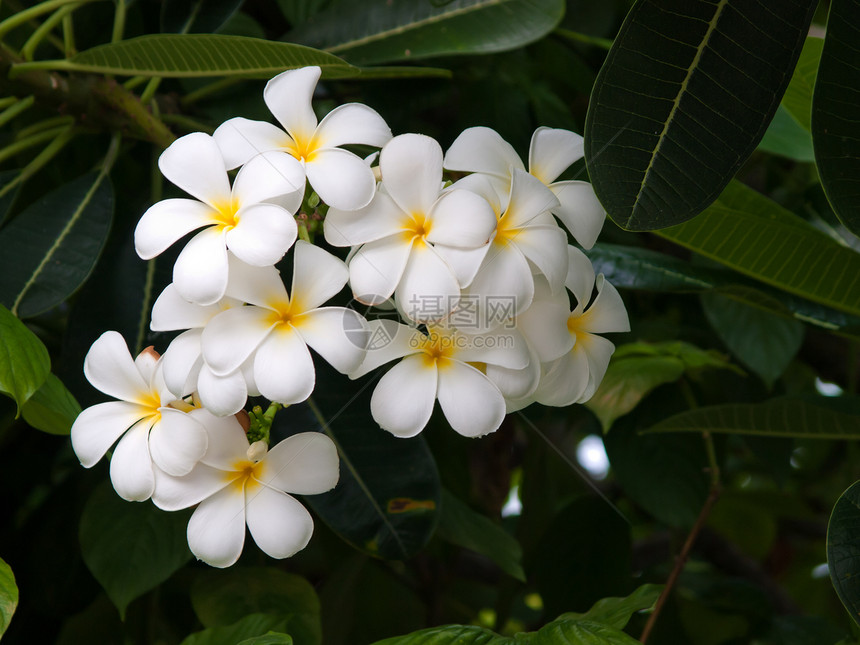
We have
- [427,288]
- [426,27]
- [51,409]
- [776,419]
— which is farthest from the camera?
[426,27]

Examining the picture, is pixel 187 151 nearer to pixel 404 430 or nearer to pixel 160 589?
pixel 404 430

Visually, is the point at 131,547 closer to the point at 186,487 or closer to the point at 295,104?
the point at 186,487

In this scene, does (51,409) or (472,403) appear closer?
(472,403)

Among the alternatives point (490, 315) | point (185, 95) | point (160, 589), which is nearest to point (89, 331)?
point (185, 95)

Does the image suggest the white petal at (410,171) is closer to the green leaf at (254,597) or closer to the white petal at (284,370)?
the white petal at (284,370)

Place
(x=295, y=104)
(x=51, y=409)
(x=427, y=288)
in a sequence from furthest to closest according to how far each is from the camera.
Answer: (x=51, y=409) → (x=295, y=104) → (x=427, y=288)

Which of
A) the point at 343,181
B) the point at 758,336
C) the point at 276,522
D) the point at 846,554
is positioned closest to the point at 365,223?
the point at 343,181

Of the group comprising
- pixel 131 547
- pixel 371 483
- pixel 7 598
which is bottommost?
pixel 131 547
